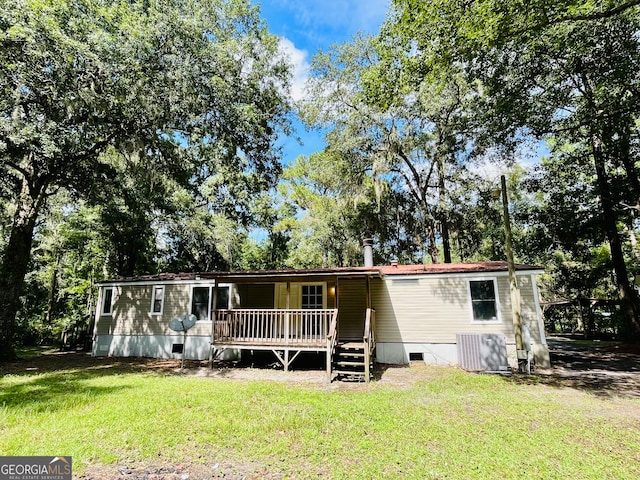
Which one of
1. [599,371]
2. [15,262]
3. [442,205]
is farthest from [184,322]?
[442,205]

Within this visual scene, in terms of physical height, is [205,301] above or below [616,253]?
below

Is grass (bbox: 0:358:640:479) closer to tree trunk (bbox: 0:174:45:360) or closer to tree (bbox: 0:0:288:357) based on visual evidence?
tree trunk (bbox: 0:174:45:360)

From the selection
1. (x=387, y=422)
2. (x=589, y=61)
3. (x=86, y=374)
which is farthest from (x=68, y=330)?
(x=589, y=61)

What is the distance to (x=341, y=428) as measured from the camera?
5.08 m

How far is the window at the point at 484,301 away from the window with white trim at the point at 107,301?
14.0 metres

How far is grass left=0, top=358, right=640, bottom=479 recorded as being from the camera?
3975mm

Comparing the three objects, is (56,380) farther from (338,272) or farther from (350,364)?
(338,272)

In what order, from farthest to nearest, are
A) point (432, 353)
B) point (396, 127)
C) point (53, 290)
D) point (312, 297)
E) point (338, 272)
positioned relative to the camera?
1. point (53, 290)
2. point (396, 127)
3. point (312, 297)
4. point (432, 353)
5. point (338, 272)

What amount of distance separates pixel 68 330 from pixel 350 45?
20.1 m

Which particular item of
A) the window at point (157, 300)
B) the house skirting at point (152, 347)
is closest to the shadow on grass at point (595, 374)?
the house skirting at point (152, 347)

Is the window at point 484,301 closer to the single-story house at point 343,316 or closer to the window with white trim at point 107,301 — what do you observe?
the single-story house at point 343,316

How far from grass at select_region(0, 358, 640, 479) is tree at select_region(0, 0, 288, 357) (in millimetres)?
7652

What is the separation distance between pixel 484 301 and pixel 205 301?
985cm

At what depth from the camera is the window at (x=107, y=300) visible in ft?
44.8
